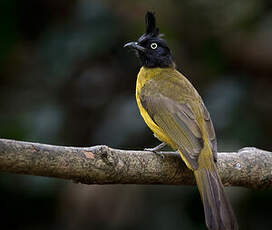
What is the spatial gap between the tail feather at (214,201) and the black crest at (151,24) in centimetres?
146

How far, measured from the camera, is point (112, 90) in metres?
5.82

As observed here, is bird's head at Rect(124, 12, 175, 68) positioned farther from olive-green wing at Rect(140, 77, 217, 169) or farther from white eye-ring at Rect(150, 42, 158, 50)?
olive-green wing at Rect(140, 77, 217, 169)

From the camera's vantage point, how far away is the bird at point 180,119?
349cm

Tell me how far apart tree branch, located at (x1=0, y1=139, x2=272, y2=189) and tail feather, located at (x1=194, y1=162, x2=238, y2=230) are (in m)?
0.20

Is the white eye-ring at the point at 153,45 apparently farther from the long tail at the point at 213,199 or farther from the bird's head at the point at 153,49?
the long tail at the point at 213,199

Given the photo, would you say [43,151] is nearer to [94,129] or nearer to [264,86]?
[94,129]

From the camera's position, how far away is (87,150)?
10.7ft

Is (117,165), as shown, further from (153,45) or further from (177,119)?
(153,45)

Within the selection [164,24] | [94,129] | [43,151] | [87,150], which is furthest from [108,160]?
[164,24]

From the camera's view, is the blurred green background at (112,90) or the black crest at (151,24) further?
the blurred green background at (112,90)

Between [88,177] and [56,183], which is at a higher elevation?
[56,183]

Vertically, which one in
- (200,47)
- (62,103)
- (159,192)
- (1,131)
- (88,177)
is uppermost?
(200,47)

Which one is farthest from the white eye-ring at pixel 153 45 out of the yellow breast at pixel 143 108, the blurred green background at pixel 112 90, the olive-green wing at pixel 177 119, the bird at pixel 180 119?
the blurred green background at pixel 112 90

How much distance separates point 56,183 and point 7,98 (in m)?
1.26
